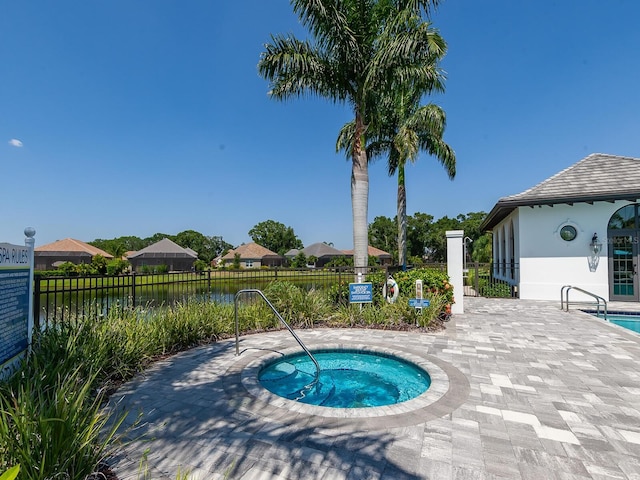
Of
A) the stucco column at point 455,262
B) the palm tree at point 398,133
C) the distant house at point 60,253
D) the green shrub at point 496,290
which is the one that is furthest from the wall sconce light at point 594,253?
the distant house at point 60,253

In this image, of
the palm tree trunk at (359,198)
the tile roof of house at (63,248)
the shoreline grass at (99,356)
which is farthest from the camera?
the tile roof of house at (63,248)

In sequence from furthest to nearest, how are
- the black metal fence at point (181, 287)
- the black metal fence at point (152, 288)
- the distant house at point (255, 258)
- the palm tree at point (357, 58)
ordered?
1. the distant house at point (255, 258)
2. the palm tree at point (357, 58)
3. the black metal fence at point (181, 287)
4. the black metal fence at point (152, 288)

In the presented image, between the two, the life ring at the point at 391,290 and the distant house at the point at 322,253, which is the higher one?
the distant house at the point at 322,253

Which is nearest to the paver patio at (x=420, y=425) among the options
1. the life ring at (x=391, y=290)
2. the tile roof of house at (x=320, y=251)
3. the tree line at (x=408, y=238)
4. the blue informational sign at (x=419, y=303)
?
the blue informational sign at (x=419, y=303)

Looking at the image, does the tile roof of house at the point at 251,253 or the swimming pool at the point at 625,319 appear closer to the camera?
the swimming pool at the point at 625,319

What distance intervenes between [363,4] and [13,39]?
27.6ft

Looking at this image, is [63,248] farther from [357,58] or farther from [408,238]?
[408,238]

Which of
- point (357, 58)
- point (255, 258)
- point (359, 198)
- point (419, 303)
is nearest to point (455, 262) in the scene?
point (419, 303)

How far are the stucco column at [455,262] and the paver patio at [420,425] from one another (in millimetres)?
3564

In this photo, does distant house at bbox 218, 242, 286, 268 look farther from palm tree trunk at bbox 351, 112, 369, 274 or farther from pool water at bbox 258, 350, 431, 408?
pool water at bbox 258, 350, 431, 408

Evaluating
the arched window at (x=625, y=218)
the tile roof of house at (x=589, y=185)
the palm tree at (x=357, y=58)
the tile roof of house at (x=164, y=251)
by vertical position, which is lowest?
the tile roof of house at (x=164, y=251)

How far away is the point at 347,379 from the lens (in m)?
4.70

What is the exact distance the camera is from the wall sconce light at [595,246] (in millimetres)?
10617

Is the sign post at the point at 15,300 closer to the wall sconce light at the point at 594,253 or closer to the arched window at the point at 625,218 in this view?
the wall sconce light at the point at 594,253
